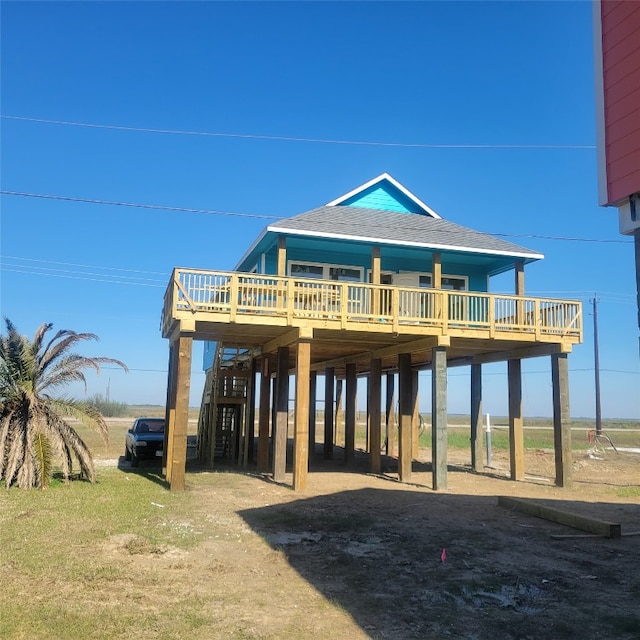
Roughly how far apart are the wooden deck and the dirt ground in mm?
4144

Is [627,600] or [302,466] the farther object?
[302,466]

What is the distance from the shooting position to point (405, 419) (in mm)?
18141

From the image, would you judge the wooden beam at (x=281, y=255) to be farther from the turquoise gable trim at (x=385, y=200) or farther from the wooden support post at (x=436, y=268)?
the turquoise gable trim at (x=385, y=200)

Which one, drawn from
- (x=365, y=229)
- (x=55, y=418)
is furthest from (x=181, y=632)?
(x=365, y=229)

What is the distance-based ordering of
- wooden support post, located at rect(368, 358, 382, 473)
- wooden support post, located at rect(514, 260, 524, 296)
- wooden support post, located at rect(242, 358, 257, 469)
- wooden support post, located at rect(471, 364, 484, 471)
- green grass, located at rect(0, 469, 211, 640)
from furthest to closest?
A: wooden support post, located at rect(471, 364, 484, 471), wooden support post, located at rect(242, 358, 257, 469), wooden support post, located at rect(368, 358, 382, 473), wooden support post, located at rect(514, 260, 524, 296), green grass, located at rect(0, 469, 211, 640)

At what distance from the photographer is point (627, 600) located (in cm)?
676

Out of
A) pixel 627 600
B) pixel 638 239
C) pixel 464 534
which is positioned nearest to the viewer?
pixel 638 239

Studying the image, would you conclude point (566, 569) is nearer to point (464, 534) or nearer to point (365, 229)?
point (464, 534)

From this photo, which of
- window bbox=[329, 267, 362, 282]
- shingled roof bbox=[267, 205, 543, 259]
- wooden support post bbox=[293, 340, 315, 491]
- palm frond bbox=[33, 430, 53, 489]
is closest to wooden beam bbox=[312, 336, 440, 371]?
window bbox=[329, 267, 362, 282]

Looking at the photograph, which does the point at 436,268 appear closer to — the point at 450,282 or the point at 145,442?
the point at 450,282

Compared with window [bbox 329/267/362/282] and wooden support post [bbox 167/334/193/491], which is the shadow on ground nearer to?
wooden support post [bbox 167/334/193/491]

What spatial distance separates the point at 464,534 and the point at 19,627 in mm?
7248

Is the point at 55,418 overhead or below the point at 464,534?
overhead

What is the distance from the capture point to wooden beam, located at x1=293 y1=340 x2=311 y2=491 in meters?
14.6
